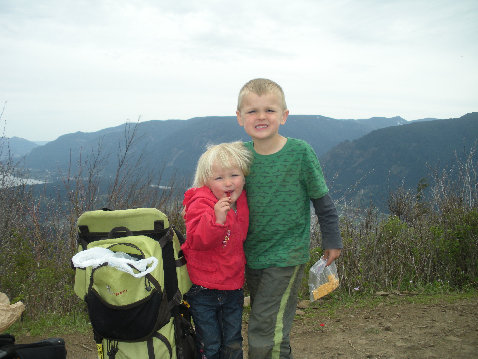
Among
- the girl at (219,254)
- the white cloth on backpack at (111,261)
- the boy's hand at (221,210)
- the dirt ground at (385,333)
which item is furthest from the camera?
the dirt ground at (385,333)

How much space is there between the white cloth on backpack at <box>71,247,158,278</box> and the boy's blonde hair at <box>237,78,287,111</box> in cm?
109

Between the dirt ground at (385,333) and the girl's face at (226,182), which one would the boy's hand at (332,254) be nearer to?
the girl's face at (226,182)

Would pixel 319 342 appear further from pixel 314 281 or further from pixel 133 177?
pixel 133 177

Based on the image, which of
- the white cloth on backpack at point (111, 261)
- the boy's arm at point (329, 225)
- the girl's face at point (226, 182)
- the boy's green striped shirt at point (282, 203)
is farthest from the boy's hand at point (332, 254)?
the white cloth on backpack at point (111, 261)

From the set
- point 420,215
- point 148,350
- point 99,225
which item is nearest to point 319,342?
point 148,350

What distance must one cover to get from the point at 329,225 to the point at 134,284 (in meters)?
1.17

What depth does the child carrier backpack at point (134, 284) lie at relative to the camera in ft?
6.34

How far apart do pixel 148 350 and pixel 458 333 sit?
2.74 meters

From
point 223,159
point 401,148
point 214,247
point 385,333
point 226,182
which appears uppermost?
point 223,159

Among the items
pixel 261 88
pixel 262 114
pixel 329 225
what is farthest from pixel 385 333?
pixel 261 88

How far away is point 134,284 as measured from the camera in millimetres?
1958

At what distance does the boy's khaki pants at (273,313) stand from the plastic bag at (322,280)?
1.31 ft

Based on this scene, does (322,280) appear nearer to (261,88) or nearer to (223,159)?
(223,159)

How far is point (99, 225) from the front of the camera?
2254mm
